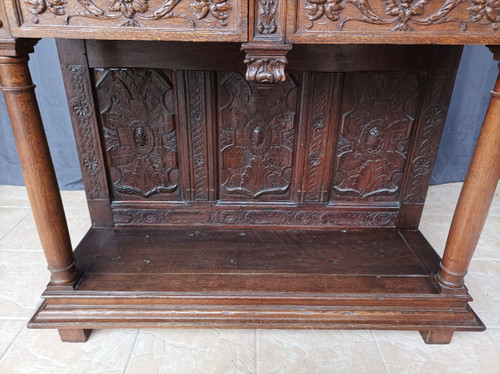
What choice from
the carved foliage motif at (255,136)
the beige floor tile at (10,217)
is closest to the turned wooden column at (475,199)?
the carved foliage motif at (255,136)

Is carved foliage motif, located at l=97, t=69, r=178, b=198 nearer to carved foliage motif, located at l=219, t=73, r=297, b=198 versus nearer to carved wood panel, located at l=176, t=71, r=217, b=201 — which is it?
carved wood panel, located at l=176, t=71, r=217, b=201

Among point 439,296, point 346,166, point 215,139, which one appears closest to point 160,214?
point 215,139

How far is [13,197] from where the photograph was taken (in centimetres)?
244

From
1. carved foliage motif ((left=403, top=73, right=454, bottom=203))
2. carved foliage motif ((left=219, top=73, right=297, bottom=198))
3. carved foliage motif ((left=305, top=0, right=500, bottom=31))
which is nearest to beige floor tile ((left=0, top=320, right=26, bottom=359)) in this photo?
carved foliage motif ((left=219, top=73, right=297, bottom=198))

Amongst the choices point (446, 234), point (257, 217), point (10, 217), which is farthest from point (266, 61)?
point (10, 217)

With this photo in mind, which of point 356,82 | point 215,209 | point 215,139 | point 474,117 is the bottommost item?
point 215,209

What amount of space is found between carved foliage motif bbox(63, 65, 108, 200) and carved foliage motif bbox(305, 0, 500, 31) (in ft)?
3.05

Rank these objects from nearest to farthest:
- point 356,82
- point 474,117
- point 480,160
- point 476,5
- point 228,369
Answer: point 476,5 < point 480,160 < point 228,369 < point 356,82 < point 474,117

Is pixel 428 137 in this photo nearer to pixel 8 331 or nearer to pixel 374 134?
pixel 374 134

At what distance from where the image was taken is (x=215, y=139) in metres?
1.62

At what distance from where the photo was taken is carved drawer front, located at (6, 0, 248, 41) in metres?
0.95

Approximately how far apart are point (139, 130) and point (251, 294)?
80cm

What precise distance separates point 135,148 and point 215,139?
34cm

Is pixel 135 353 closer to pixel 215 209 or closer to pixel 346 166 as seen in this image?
pixel 215 209
